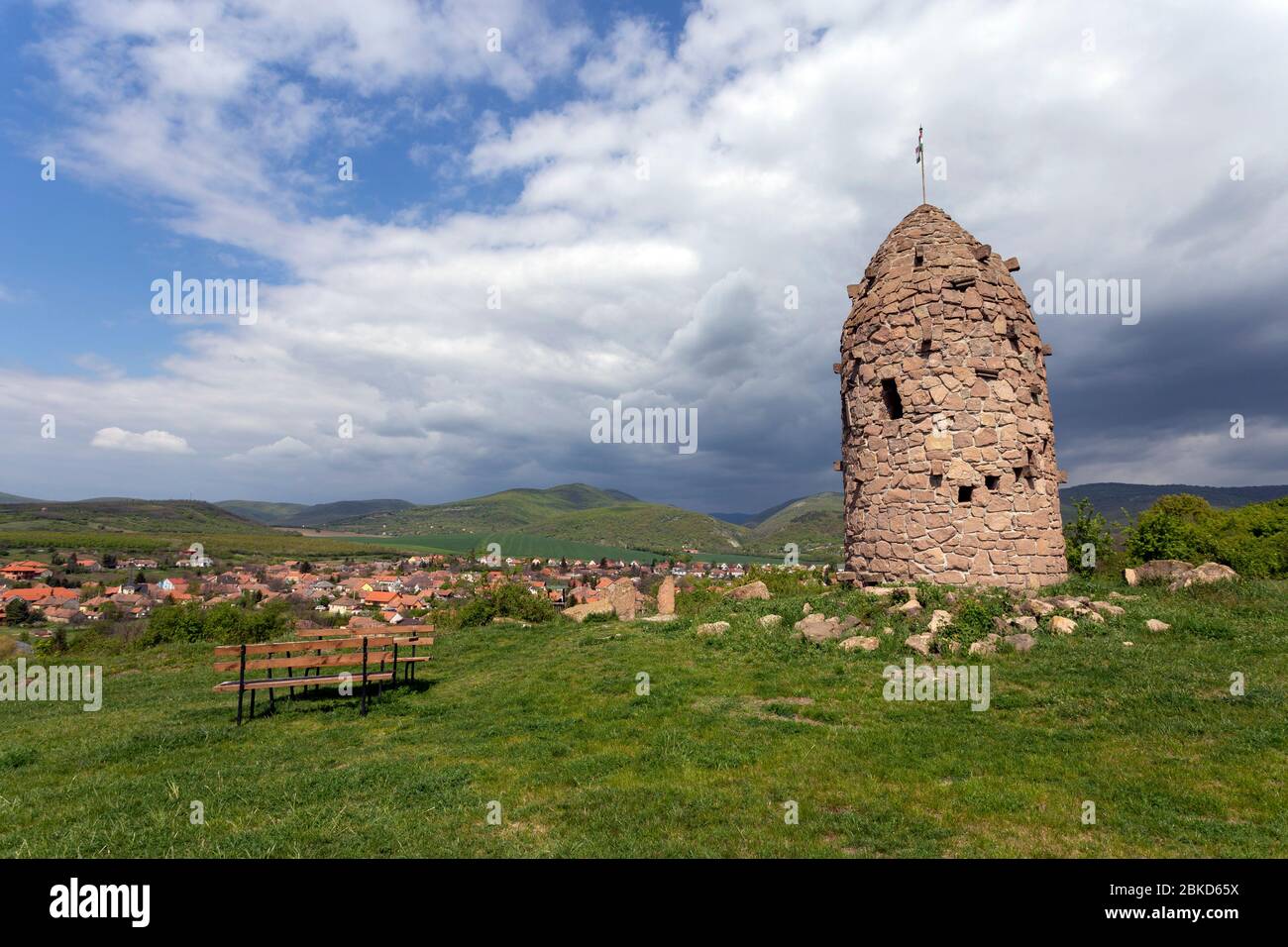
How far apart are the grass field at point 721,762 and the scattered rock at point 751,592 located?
539 cm

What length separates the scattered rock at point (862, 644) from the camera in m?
11.9

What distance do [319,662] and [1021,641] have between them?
40.5ft

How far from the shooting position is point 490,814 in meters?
5.74

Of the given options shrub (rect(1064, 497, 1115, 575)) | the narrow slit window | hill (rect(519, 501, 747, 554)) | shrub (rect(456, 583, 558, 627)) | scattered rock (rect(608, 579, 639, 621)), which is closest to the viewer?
the narrow slit window

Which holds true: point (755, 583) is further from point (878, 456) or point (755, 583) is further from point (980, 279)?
point (980, 279)

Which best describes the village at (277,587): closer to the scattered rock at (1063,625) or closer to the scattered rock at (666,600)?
the scattered rock at (666,600)

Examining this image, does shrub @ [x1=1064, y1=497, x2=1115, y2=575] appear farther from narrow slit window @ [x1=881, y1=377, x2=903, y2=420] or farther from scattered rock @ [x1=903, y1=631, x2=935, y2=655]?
scattered rock @ [x1=903, y1=631, x2=935, y2=655]

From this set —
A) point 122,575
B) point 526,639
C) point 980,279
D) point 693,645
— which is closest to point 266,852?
point 693,645

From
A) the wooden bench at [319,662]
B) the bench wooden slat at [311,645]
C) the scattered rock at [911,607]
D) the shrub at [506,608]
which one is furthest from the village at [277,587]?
the scattered rock at [911,607]

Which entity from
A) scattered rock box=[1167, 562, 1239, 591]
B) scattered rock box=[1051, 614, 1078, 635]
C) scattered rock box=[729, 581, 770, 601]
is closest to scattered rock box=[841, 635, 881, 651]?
scattered rock box=[1051, 614, 1078, 635]

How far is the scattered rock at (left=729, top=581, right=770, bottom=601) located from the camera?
1783 centimetres

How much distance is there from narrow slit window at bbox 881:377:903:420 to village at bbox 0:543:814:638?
38.7 ft
